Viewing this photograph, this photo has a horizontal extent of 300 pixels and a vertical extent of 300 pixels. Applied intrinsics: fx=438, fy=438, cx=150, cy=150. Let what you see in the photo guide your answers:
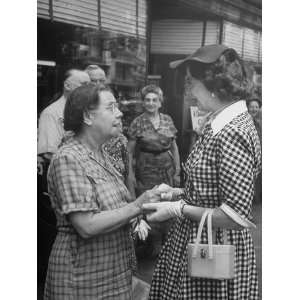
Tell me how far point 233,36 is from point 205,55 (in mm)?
399

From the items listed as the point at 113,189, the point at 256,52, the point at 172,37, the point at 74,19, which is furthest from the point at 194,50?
the point at 113,189

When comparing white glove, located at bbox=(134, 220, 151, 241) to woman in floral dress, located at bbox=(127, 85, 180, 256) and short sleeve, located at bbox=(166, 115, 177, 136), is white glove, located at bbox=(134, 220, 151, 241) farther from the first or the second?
short sleeve, located at bbox=(166, 115, 177, 136)

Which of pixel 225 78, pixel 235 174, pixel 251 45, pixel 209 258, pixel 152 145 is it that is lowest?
pixel 209 258

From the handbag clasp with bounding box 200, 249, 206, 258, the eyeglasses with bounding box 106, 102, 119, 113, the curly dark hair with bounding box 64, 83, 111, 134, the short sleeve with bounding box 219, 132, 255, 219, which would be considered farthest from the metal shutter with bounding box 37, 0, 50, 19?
the handbag clasp with bounding box 200, 249, 206, 258

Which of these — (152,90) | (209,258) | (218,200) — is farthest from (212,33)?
(209,258)

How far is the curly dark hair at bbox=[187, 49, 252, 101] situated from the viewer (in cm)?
201

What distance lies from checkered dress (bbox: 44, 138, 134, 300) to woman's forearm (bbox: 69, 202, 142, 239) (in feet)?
0.11

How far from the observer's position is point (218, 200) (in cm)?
192

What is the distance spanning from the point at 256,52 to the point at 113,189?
3.64ft

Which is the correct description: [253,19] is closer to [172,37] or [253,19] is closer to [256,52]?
[256,52]

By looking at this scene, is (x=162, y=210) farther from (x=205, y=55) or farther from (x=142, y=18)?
(x=142, y=18)

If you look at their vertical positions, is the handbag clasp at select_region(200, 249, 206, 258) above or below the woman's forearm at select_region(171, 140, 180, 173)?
below
